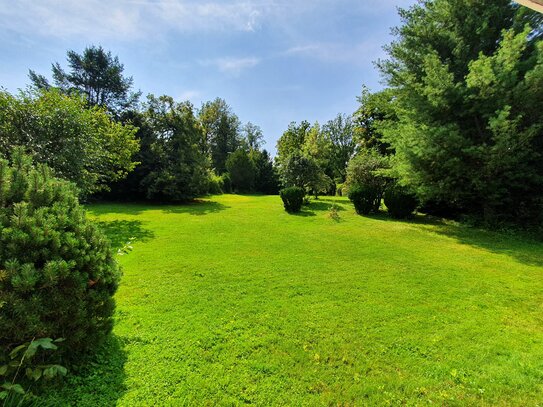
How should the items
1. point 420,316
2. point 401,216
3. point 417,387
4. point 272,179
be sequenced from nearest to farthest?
point 417,387
point 420,316
point 401,216
point 272,179

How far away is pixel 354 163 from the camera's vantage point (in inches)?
535

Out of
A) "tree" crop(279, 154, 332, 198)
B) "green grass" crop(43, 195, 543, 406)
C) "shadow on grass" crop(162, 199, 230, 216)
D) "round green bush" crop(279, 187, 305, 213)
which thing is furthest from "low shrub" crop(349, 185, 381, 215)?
"shadow on grass" crop(162, 199, 230, 216)

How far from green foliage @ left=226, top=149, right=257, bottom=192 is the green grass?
2351cm

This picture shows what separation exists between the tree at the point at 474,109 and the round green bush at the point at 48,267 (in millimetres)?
9798

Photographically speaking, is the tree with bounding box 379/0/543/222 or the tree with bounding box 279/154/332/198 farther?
the tree with bounding box 279/154/332/198

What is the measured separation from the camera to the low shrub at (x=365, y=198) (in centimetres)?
1202

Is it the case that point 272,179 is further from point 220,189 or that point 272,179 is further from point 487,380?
point 487,380

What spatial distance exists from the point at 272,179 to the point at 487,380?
30055 millimetres

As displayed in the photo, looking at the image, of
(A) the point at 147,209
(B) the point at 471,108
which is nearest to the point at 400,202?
(B) the point at 471,108

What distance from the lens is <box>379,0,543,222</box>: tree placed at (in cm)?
805

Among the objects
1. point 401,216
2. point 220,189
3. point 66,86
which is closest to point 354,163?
point 401,216

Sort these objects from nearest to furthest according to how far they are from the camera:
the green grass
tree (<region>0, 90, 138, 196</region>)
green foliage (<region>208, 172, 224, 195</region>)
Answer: the green grass → tree (<region>0, 90, 138, 196</region>) → green foliage (<region>208, 172, 224, 195</region>)

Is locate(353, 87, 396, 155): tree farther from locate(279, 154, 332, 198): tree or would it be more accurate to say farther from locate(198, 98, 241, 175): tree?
locate(198, 98, 241, 175): tree

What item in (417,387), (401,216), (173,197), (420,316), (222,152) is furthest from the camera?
(222,152)
